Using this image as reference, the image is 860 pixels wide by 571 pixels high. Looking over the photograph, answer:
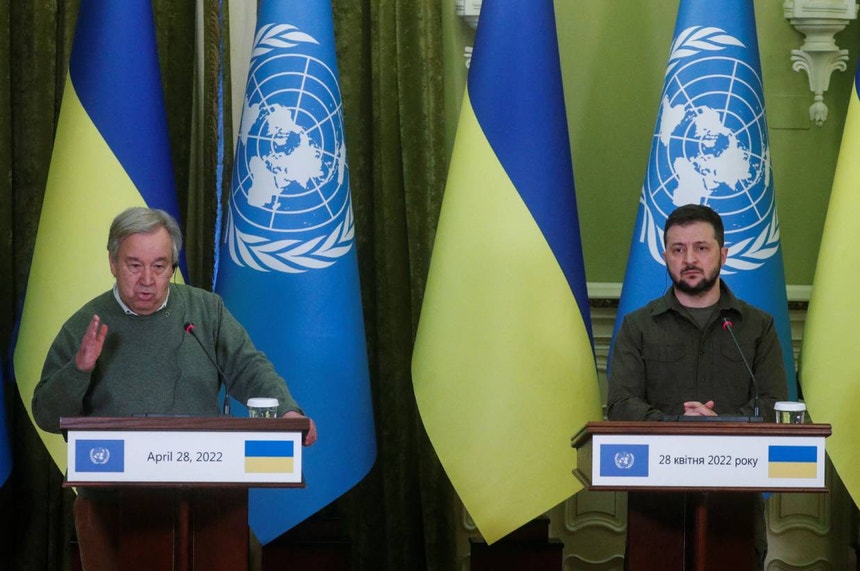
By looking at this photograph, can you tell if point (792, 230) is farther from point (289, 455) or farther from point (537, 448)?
point (289, 455)

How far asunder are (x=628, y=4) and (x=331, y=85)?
1325 millimetres

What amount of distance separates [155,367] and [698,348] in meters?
1.33

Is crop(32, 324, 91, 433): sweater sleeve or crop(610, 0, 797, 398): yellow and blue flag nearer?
crop(32, 324, 91, 433): sweater sleeve

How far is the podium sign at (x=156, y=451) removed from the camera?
8.20 feet

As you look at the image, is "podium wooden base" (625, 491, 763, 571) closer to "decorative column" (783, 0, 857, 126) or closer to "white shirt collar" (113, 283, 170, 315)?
"white shirt collar" (113, 283, 170, 315)

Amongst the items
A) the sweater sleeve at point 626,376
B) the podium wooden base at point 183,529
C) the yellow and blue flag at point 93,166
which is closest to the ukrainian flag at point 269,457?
the podium wooden base at point 183,529

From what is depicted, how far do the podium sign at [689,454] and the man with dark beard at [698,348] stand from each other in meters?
0.54

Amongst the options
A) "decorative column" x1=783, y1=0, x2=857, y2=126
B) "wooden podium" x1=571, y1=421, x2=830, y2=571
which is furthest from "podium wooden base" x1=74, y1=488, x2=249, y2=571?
"decorative column" x1=783, y1=0, x2=857, y2=126

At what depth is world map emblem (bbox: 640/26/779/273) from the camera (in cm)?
381

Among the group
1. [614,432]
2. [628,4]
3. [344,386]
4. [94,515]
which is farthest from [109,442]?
[628,4]

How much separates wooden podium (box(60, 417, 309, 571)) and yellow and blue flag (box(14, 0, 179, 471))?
1226 mm

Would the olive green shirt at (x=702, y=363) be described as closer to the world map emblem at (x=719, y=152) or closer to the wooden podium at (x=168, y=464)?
the world map emblem at (x=719, y=152)

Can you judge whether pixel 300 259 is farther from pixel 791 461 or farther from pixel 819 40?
pixel 819 40

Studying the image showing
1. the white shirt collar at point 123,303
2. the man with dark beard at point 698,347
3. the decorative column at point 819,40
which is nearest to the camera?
the white shirt collar at point 123,303
